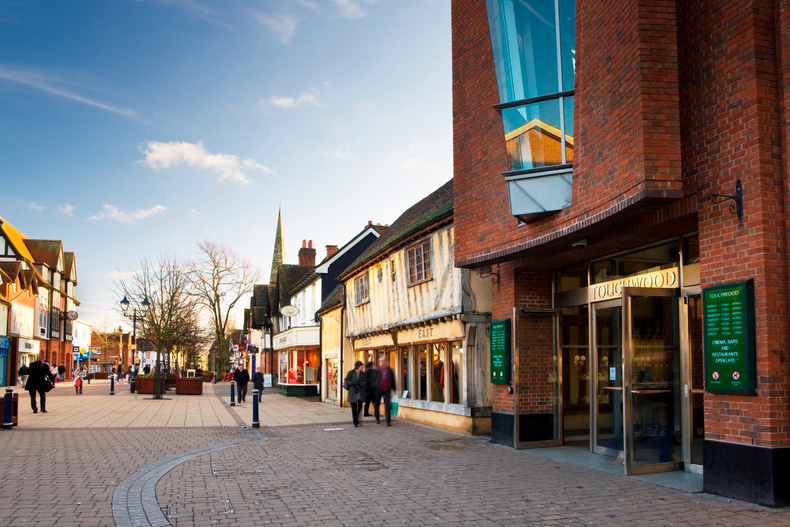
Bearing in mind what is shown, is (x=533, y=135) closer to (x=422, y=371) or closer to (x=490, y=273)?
(x=490, y=273)

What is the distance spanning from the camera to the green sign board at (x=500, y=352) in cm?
1217

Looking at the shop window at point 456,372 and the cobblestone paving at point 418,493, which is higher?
the shop window at point 456,372

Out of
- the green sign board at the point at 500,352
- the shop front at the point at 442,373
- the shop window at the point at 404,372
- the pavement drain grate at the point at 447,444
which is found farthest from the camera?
the shop window at the point at 404,372

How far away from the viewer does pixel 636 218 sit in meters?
8.80

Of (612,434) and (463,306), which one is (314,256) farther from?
(612,434)

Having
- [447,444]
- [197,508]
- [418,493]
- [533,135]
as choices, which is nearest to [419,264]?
[447,444]

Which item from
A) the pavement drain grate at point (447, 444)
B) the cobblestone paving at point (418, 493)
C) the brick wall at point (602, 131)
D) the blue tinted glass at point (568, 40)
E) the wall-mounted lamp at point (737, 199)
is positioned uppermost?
the blue tinted glass at point (568, 40)

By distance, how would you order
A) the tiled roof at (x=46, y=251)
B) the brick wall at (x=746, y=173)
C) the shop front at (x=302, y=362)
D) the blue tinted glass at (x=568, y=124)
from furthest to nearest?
the tiled roof at (x=46, y=251) < the shop front at (x=302, y=362) < the blue tinted glass at (x=568, y=124) < the brick wall at (x=746, y=173)

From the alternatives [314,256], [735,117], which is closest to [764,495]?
[735,117]

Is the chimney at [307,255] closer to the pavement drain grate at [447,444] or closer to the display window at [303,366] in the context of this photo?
the display window at [303,366]

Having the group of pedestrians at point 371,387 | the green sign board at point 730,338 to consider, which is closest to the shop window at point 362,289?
the group of pedestrians at point 371,387

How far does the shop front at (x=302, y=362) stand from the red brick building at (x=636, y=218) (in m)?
20.4

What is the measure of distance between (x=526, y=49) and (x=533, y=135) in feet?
4.35

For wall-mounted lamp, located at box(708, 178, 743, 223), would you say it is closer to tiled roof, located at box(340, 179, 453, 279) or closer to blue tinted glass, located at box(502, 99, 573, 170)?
blue tinted glass, located at box(502, 99, 573, 170)
